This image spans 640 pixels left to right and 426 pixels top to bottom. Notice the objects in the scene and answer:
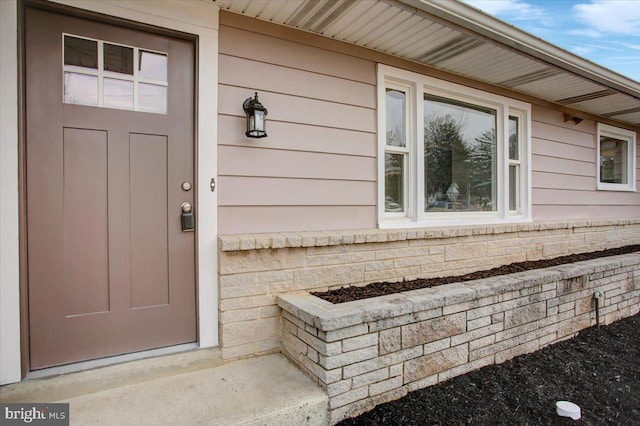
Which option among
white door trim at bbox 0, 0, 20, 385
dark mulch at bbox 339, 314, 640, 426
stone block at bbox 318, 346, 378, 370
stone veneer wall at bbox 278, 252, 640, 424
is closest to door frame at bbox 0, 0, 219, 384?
white door trim at bbox 0, 0, 20, 385

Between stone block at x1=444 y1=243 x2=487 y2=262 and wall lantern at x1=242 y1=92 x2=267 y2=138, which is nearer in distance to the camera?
wall lantern at x1=242 y1=92 x2=267 y2=138

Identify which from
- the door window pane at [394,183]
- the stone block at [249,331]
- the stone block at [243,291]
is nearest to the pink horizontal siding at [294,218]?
the door window pane at [394,183]

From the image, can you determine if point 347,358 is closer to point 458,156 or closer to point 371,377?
point 371,377

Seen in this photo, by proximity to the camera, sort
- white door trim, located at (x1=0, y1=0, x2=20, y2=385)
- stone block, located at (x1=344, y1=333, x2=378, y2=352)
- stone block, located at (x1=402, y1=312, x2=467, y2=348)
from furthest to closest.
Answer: stone block, located at (x1=402, y1=312, x2=467, y2=348), stone block, located at (x1=344, y1=333, x2=378, y2=352), white door trim, located at (x1=0, y1=0, x2=20, y2=385)

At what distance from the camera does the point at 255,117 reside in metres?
2.33

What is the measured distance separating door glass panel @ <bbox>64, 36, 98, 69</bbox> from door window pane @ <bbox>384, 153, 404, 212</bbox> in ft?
7.58

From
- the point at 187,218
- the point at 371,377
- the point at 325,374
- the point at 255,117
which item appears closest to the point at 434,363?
the point at 371,377

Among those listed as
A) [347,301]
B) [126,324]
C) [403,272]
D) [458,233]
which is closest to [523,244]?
[458,233]

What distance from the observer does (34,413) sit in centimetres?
167

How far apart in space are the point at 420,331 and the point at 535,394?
0.85 m

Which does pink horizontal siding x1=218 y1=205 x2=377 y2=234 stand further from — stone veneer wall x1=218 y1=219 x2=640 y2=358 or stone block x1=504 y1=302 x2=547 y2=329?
stone block x1=504 y1=302 x2=547 y2=329

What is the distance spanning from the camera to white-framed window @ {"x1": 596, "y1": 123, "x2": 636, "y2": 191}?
16.6 ft

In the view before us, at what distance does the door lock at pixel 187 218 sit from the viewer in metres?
2.27

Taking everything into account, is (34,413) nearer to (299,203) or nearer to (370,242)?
(299,203)
